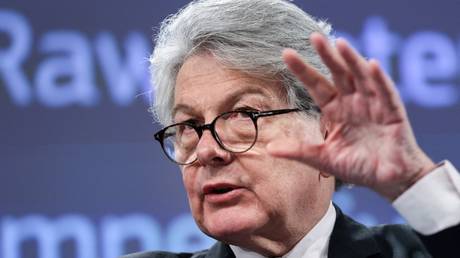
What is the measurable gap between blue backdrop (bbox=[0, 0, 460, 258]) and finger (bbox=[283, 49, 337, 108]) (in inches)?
51.1

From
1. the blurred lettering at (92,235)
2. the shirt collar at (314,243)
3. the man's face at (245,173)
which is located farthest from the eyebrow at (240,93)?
the blurred lettering at (92,235)

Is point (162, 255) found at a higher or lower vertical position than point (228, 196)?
lower

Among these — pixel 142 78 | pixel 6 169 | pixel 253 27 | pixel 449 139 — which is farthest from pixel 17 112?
pixel 449 139

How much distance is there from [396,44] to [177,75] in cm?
111

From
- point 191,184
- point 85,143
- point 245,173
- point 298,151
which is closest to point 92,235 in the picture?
point 85,143

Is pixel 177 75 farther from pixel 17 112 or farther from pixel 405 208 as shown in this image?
pixel 17 112

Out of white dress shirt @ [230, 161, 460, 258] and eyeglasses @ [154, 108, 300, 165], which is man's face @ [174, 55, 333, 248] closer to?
eyeglasses @ [154, 108, 300, 165]

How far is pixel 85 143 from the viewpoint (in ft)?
8.79

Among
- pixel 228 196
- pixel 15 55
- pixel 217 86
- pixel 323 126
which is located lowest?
pixel 228 196

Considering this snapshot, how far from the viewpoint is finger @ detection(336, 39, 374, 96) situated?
1.32 metres

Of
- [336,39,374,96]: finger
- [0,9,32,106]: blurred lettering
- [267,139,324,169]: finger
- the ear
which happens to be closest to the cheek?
the ear

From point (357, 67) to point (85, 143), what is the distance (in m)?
1.48

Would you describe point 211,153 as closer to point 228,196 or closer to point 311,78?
point 228,196

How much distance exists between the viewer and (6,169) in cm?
265
